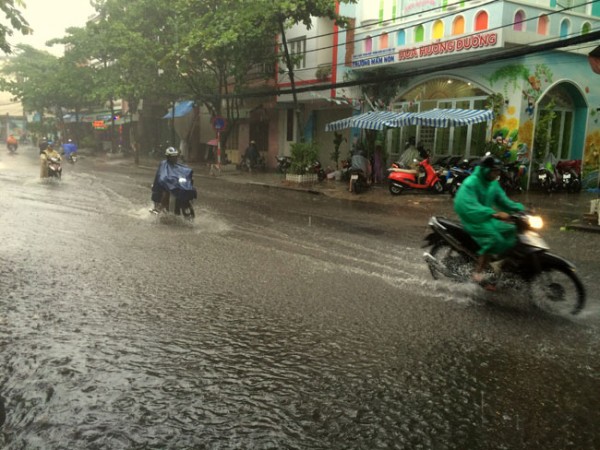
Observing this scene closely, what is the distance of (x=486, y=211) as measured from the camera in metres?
5.71

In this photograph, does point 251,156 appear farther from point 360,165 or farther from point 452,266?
point 452,266

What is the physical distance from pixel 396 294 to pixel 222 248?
332cm

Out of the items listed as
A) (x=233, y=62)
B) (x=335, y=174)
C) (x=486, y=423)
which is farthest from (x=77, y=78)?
(x=486, y=423)

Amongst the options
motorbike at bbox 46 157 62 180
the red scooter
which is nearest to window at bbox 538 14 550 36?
the red scooter

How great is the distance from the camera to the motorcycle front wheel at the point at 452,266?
20.9ft

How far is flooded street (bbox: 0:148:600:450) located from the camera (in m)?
3.16

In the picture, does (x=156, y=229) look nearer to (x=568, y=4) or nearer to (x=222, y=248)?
(x=222, y=248)

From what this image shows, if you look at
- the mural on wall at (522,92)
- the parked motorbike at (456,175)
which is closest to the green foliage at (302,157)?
the parked motorbike at (456,175)

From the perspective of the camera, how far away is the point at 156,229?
32.3 ft

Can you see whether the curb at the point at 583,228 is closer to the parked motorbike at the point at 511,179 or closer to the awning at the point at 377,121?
the parked motorbike at the point at 511,179

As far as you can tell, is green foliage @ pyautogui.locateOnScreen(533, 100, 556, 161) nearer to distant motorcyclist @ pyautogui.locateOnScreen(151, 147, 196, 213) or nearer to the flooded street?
the flooded street

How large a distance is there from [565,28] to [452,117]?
518 centimetres

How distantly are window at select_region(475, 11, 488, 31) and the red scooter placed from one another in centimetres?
432

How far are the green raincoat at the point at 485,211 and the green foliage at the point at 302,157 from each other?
1422cm
